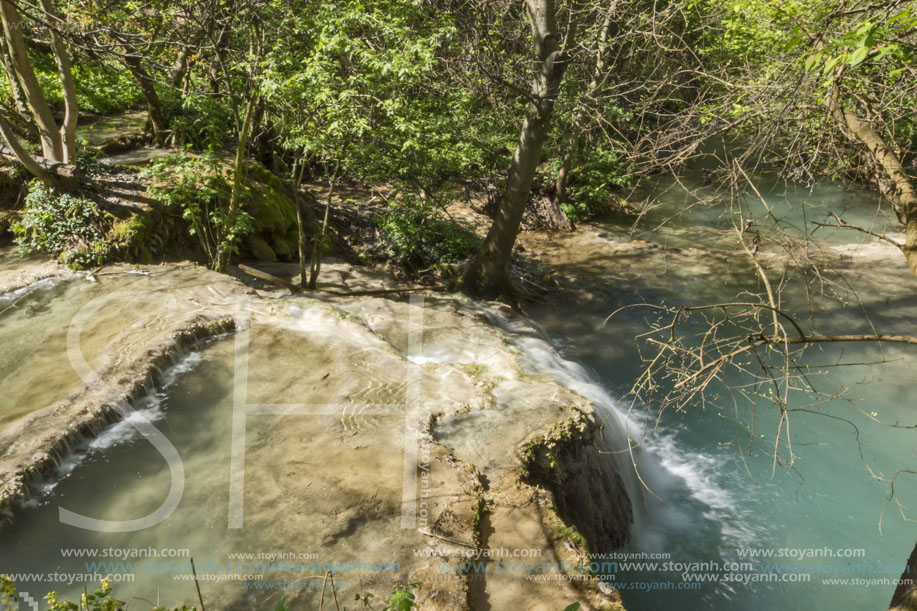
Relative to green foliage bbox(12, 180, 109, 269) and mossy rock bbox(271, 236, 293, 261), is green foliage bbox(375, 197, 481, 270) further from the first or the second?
green foliage bbox(12, 180, 109, 269)

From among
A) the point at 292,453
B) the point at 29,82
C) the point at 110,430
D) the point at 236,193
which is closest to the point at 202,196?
the point at 236,193

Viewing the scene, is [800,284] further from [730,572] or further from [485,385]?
[485,385]

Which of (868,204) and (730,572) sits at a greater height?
(868,204)

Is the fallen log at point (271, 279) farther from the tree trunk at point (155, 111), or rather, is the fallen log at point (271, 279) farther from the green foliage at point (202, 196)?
the tree trunk at point (155, 111)

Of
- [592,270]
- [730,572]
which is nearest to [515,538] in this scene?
[730,572]

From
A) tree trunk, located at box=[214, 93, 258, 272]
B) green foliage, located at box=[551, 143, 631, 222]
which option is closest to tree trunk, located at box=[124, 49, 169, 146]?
tree trunk, located at box=[214, 93, 258, 272]

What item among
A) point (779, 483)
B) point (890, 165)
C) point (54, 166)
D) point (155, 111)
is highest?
point (890, 165)

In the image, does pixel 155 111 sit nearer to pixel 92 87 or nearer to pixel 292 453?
pixel 92 87

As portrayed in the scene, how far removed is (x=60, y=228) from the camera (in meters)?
8.58

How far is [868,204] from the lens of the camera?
1576 cm

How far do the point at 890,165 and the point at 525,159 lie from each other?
19.5ft

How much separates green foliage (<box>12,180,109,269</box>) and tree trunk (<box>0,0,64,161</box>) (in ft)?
2.17

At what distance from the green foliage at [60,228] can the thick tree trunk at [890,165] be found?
9.09 metres

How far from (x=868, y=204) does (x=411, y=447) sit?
1603 centimetres
